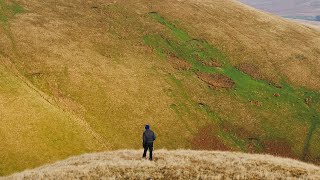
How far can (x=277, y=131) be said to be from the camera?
68.6m

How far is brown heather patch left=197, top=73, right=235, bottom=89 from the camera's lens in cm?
7775

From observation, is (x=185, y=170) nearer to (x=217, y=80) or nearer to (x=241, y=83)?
(x=217, y=80)

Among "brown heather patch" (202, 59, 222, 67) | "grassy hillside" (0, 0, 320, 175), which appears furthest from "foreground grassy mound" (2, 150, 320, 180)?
"brown heather patch" (202, 59, 222, 67)

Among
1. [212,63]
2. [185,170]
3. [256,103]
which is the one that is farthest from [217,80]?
[185,170]

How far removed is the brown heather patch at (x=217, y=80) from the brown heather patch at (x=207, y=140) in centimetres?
1405

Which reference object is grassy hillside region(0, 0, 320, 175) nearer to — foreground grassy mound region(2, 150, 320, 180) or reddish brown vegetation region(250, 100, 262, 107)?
reddish brown vegetation region(250, 100, 262, 107)

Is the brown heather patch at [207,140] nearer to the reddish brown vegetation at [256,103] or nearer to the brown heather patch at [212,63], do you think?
the reddish brown vegetation at [256,103]

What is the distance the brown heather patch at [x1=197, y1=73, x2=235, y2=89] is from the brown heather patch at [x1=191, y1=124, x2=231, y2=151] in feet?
46.1

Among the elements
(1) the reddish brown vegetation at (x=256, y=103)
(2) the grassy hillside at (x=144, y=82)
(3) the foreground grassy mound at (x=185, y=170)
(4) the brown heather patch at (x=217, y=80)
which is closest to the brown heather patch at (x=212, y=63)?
(2) the grassy hillside at (x=144, y=82)

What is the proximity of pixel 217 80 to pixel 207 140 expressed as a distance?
19.0 metres

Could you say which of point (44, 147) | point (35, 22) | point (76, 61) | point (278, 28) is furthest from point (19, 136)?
point (278, 28)

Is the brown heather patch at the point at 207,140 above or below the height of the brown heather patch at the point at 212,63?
below

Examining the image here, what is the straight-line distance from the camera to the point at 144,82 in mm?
73438

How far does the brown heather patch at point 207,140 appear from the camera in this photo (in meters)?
62.4
